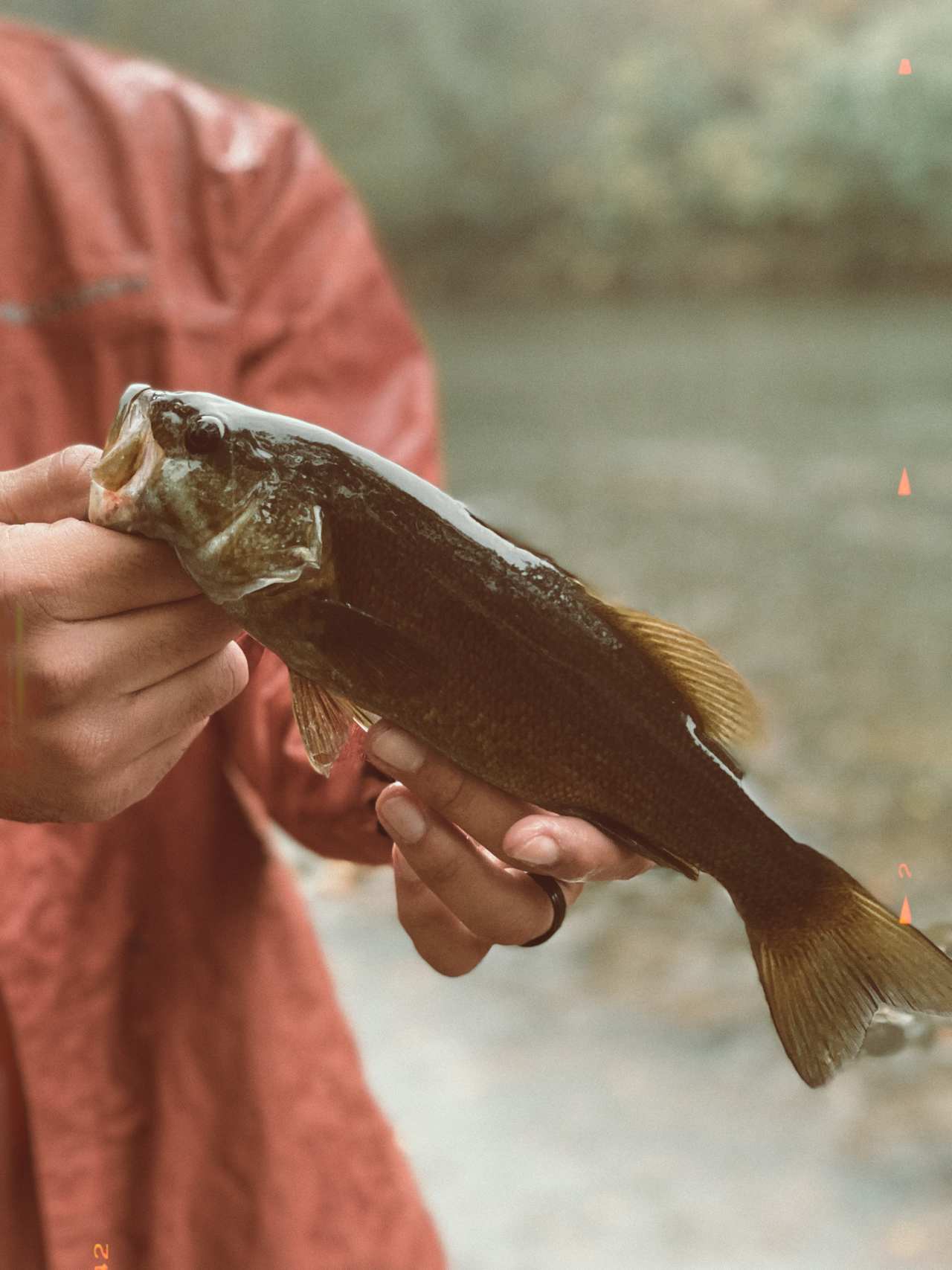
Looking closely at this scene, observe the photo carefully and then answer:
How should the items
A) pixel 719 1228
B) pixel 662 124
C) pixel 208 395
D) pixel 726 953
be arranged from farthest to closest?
pixel 662 124 < pixel 726 953 < pixel 719 1228 < pixel 208 395

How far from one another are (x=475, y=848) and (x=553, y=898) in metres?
0.11

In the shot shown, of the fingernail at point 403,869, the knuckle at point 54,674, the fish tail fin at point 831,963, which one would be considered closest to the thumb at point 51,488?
the knuckle at point 54,674

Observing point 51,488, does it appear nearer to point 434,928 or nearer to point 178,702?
point 178,702

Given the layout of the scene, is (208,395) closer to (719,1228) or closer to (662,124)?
(719,1228)

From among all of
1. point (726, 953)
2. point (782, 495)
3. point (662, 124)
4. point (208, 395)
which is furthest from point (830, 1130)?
point (662, 124)

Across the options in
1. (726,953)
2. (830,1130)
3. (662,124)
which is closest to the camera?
(830,1130)

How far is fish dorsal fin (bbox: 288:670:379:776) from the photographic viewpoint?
3.87 feet

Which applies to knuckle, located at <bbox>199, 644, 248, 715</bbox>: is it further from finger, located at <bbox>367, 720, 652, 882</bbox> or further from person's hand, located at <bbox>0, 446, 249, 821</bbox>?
finger, located at <bbox>367, 720, 652, 882</bbox>

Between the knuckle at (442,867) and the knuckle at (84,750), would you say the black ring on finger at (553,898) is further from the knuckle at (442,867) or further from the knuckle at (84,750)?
the knuckle at (84,750)

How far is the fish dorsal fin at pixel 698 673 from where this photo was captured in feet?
3.97

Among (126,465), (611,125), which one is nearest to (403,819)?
(126,465)

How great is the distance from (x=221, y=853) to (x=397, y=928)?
126 inches

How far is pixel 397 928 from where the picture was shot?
4832mm

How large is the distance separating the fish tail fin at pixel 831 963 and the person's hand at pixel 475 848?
0.14 metres
